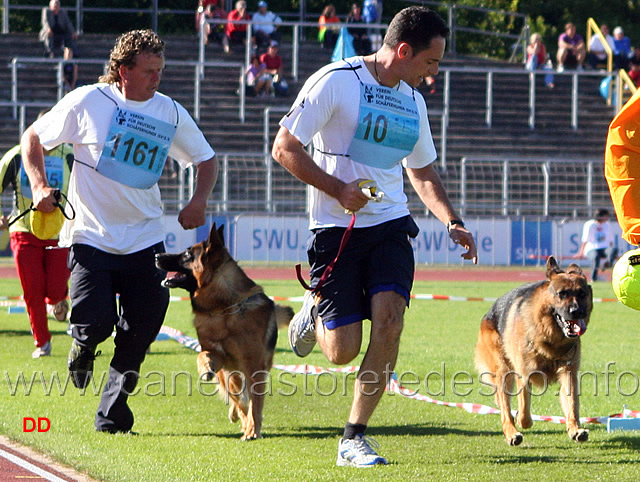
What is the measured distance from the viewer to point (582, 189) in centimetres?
2611

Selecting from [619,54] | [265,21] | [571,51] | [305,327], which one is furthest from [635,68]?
[305,327]

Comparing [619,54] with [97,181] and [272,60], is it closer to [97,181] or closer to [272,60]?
[272,60]

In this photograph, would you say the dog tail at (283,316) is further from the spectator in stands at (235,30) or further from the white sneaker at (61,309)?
the spectator in stands at (235,30)

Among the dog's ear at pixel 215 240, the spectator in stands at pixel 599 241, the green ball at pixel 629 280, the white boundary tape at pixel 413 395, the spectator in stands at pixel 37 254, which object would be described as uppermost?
the green ball at pixel 629 280

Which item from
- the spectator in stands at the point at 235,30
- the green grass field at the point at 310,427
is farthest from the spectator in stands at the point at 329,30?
the green grass field at the point at 310,427

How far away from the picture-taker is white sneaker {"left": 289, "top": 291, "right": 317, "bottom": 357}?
19.4ft

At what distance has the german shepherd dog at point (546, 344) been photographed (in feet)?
20.5

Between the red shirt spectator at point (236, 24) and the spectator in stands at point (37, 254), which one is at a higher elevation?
the red shirt spectator at point (236, 24)

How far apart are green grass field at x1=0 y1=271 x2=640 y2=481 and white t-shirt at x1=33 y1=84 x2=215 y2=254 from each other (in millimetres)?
1135

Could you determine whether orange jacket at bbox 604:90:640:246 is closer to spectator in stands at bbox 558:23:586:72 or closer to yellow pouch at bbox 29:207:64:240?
yellow pouch at bbox 29:207:64:240

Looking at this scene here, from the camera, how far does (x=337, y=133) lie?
18.1 feet

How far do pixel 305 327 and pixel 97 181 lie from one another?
1432mm

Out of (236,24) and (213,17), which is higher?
(213,17)

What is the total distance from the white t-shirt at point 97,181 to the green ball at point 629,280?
2.65 m
